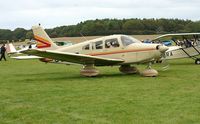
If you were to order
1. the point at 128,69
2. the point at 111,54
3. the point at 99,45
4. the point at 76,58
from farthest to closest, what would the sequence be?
1. the point at 128,69
2. the point at 99,45
3. the point at 111,54
4. the point at 76,58

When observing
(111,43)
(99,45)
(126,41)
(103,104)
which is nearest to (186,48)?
(126,41)

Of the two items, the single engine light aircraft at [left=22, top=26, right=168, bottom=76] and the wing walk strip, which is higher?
the wing walk strip

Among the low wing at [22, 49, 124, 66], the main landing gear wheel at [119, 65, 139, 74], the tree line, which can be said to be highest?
the tree line

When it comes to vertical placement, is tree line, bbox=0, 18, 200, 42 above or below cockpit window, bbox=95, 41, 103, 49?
above

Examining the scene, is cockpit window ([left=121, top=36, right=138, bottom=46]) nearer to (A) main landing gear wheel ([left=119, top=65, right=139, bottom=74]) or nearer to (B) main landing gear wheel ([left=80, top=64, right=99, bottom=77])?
(A) main landing gear wheel ([left=119, top=65, right=139, bottom=74])

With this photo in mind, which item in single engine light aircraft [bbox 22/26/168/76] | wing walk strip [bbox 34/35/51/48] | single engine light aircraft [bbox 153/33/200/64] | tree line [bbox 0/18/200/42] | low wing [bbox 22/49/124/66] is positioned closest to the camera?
low wing [bbox 22/49/124/66]

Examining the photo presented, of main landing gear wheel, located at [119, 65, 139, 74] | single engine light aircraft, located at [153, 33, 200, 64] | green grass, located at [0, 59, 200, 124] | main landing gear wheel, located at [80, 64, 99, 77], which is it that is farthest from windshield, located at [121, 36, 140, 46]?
single engine light aircraft, located at [153, 33, 200, 64]

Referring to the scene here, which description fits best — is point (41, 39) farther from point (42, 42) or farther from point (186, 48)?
point (186, 48)

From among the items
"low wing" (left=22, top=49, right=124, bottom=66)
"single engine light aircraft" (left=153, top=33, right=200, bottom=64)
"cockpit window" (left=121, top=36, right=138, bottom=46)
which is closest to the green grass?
"low wing" (left=22, top=49, right=124, bottom=66)

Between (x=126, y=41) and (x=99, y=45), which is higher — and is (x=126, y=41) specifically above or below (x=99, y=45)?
above

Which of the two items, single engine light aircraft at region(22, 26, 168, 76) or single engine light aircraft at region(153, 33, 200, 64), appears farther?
single engine light aircraft at region(153, 33, 200, 64)

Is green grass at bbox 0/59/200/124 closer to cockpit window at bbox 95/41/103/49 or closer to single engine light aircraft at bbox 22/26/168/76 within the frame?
single engine light aircraft at bbox 22/26/168/76

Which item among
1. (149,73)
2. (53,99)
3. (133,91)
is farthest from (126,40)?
(53,99)

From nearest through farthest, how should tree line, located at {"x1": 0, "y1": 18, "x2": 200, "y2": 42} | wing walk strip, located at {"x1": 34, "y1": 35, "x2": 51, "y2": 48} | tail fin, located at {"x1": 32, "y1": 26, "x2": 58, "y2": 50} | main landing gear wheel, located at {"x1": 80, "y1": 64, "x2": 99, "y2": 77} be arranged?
1. main landing gear wheel, located at {"x1": 80, "y1": 64, "x2": 99, "y2": 77}
2. tail fin, located at {"x1": 32, "y1": 26, "x2": 58, "y2": 50}
3. wing walk strip, located at {"x1": 34, "y1": 35, "x2": 51, "y2": 48}
4. tree line, located at {"x1": 0, "y1": 18, "x2": 200, "y2": 42}
